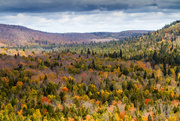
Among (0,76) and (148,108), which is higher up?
(0,76)

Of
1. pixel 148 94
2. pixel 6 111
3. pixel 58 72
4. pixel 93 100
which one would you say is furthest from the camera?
pixel 58 72

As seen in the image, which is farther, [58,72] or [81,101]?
[58,72]

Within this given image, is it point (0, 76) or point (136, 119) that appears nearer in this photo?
point (136, 119)

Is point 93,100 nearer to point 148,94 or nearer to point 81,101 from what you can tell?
point 81,101

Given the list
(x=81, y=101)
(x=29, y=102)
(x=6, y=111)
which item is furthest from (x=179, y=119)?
(x=6, y=111)

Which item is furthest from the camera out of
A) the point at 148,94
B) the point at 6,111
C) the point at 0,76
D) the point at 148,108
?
the point at 0,76

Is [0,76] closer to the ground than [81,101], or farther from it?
farther from it

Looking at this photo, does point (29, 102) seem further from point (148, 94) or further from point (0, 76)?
point (148, 94)

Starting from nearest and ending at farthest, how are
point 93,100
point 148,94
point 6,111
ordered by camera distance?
point 6,111 < point 93,100 < point 148,94

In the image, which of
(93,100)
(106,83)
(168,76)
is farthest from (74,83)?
(168,76)
